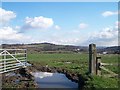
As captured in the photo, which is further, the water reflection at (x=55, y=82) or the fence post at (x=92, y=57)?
the water reflection at (x=55, y=82)

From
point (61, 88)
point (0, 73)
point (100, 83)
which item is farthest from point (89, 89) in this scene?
point (0, 73)

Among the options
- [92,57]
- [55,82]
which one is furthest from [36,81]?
[92,57]

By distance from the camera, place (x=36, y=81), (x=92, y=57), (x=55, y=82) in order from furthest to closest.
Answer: (x=36, y=81) < (x=55, y=82) < (x=92, y=57)

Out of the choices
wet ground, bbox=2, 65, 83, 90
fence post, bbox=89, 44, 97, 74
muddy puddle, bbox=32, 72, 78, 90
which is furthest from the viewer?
muddy puddle, bbox=32, 72, 78, 90

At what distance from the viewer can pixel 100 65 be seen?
48.6ft

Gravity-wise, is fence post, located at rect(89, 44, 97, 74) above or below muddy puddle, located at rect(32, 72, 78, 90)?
above

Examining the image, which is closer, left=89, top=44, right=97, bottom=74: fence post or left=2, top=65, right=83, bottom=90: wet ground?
left=89, top=44, right=97, bottom=74: fence post

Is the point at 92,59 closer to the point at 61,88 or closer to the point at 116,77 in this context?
the point at 116,77

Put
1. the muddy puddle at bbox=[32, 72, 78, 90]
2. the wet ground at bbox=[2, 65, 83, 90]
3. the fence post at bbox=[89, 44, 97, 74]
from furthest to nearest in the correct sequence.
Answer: the muddy puddle at bbox=[32, 72, 78, 90], the wet ground at bbox=[2, 65, 83, 90], the fence post at bbox=[89, 44, 97, 74]

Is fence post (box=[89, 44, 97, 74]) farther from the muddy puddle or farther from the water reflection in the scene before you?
the water reflection

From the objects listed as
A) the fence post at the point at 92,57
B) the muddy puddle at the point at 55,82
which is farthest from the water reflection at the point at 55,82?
the fence post at the point at 92,57

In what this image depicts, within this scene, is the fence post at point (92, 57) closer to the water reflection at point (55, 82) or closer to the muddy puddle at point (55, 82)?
the muddy puddle at point (55, 82)

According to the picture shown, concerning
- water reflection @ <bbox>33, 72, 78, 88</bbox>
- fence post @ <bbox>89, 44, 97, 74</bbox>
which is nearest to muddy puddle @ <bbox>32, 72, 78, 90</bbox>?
water reflection @ <bbox>33, 72, 78, 88</bbox>

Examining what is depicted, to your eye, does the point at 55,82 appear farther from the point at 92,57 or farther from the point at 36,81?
the point at 92,57
